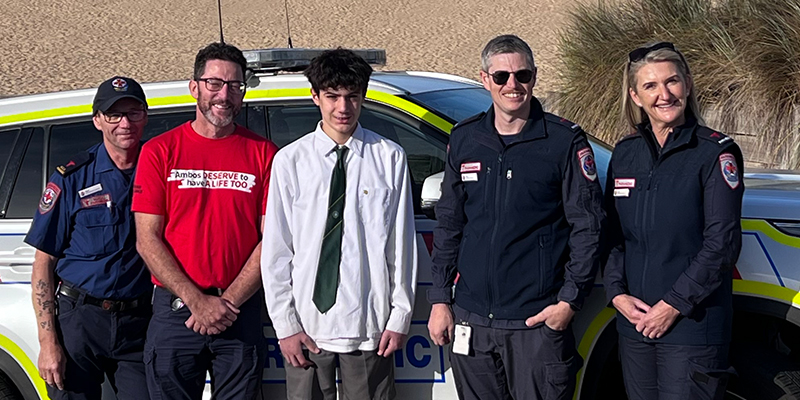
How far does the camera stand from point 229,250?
11.3 ft

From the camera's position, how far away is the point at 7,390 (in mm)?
4023

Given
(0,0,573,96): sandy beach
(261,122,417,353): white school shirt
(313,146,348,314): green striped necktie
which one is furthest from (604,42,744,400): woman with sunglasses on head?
(0,0,573,96): sandy beach

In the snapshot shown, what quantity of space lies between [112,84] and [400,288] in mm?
1505

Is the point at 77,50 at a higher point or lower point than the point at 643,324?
higher

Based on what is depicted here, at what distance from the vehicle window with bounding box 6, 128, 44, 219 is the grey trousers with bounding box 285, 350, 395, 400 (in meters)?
1.53

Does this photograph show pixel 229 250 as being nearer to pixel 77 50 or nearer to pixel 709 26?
pixel 709 26

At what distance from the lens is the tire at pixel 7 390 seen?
401 centimetres

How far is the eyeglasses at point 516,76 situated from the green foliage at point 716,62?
6082 millimetres

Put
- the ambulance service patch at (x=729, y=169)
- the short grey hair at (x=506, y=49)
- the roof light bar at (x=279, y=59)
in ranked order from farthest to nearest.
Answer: the roof light bar at (x=279, y=59)
the short grey hair at (x=506, y=49)
the ambulance service patch at (x=729, y=169)

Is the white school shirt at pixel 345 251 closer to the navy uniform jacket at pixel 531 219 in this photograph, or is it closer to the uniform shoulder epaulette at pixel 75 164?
the navy uniform jacket at pixel 531 219

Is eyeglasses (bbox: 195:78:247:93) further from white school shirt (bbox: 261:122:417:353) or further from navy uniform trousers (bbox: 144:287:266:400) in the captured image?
navy uniform trousers (bbox: 144:287:266:400)

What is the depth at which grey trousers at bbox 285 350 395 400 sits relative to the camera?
338cm

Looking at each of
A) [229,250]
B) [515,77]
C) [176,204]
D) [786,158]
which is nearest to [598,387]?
[515,77]

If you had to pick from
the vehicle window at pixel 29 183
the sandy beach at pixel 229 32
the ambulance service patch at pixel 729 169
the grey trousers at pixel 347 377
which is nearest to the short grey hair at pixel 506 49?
the ambulance service patch at pixel 729 169
